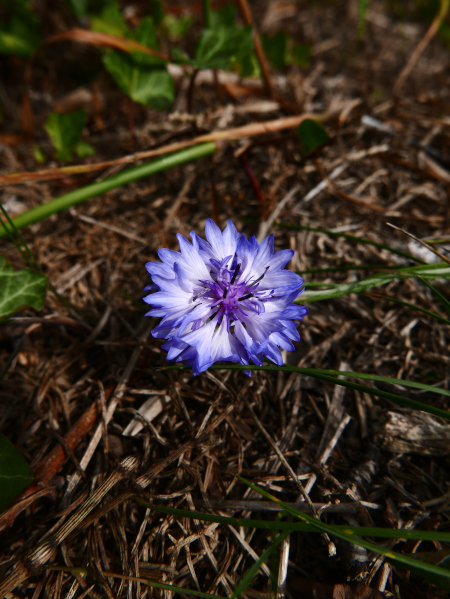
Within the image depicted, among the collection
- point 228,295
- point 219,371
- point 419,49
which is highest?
point 419,49

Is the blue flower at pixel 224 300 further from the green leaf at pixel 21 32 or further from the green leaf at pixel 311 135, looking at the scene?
the green leaf at pixel 21 32

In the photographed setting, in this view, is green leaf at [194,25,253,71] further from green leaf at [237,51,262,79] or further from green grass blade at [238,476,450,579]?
green grass blade at [238,476,450,579]

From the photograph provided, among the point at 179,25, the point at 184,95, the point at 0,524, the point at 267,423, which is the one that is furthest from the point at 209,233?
the point at 179,25

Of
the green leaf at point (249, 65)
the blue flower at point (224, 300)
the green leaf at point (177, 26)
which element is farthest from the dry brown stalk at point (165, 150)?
the green leaf at point (177, 26)

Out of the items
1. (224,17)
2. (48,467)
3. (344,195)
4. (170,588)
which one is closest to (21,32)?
(224,17)

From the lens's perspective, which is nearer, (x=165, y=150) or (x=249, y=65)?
(x=165, y=150)

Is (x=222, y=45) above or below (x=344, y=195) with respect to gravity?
above

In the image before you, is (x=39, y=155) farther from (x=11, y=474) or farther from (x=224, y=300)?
(x=11, y=474)
